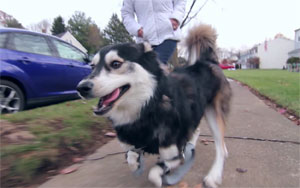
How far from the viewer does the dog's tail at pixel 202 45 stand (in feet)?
9.43

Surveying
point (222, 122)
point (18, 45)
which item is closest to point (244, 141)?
point (222, 122)

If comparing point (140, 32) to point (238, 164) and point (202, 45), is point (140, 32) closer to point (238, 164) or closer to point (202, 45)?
point (202, 45)

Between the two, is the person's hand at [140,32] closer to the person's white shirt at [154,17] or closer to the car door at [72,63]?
the person's white shirt at [154,17]

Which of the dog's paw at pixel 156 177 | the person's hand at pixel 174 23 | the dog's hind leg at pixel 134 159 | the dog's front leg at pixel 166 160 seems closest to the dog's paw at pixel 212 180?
the dog's front leg at pixel 166 160

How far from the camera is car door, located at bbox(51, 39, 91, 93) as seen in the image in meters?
5.00

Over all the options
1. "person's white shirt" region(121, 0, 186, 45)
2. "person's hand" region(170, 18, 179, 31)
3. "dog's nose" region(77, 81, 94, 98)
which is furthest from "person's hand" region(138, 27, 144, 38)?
"dog's nose" region(77, 81, 94, 98)

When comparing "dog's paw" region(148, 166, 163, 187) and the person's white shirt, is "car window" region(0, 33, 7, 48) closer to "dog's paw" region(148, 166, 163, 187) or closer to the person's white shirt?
the person's white shirt

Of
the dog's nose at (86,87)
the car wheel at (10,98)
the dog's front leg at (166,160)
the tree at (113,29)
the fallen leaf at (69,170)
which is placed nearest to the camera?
the dog's nose at (86,87)

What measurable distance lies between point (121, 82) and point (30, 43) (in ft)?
11.5

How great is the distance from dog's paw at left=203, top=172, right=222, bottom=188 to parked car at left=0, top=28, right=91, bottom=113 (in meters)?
3.57

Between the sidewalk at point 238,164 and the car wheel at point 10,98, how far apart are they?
210 cm

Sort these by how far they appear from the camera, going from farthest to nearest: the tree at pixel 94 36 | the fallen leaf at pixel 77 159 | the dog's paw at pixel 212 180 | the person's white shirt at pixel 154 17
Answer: the tree at pixel 94 36, the person's white shirt at pixel 154 17, the fallen leaf at pixel 77 159, the dog's paw at pixel 212 180

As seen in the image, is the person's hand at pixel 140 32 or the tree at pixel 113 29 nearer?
the person's hand at pixel 140 32

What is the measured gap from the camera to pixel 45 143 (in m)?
2.34
